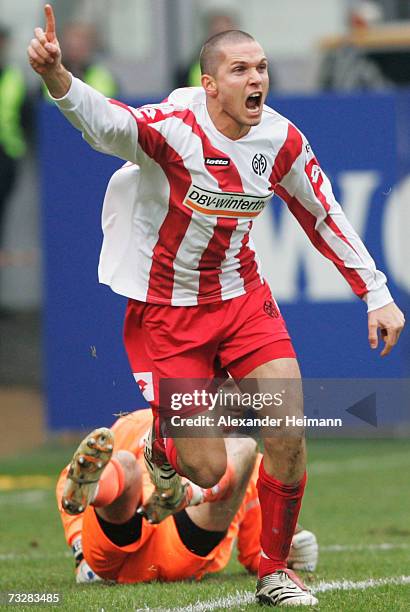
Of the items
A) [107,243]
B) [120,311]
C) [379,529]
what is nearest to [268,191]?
[107,243]

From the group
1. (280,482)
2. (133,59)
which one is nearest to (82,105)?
(280,482)

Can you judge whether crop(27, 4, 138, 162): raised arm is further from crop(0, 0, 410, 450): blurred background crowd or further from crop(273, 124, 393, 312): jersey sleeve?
crop(0, 0, 410, 450): blurred background crowd

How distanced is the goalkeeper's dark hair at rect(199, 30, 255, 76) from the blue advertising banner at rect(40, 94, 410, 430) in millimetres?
4958

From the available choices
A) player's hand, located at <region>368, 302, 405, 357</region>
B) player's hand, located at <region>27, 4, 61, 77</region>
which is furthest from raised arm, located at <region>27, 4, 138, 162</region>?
player's hand, located at <region>368, 302, 405, 357</region>

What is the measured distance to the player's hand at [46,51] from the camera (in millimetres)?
5094

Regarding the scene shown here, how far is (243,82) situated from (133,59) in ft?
32.0

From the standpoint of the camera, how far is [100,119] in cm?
536

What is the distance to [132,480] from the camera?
628cm

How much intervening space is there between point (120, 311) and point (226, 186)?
4573 mm

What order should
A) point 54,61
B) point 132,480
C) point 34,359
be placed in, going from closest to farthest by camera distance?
point 54,61 → point 132,480 → point 34,359

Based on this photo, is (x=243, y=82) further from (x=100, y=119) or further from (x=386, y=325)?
(x=386, y=325)

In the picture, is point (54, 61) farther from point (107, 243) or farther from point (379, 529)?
point (379, 529)

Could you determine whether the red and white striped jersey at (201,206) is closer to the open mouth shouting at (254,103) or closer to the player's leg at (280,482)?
the open mouth shouting at (254,103)

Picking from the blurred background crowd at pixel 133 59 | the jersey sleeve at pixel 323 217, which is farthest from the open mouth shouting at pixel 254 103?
the blurred background crowd at pixel 133 59
